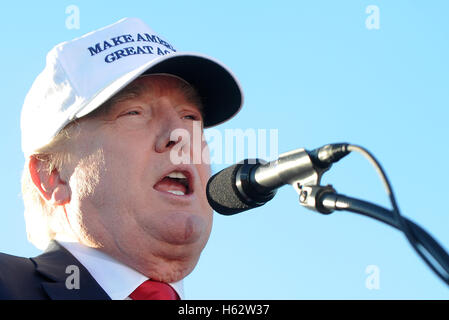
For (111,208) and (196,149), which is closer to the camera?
(111,208)

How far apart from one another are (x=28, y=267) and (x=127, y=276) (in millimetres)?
456

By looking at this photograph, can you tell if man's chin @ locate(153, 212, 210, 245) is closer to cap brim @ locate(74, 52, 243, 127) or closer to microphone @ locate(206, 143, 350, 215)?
cap brim @ locate(74, 52, 243, 127)

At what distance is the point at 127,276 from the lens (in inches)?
130

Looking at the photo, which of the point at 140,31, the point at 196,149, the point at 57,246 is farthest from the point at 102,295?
the point at 140,31

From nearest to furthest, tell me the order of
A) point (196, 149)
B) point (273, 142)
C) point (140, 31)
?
1. point (273, 142)
2. point (196, 149)
3. point (140, 31)

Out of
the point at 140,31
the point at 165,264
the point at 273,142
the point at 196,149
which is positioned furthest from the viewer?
the point at 140,31

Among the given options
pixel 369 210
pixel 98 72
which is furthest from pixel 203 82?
pixel 369 210

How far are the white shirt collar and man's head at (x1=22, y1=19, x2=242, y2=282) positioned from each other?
1.5 inches

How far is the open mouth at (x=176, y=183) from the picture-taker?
3441mm

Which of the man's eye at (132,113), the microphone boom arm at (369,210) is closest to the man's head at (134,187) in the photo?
the man's eye at (132,113)

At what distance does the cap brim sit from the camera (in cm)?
343

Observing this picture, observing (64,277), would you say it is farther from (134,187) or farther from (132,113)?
(132,113)

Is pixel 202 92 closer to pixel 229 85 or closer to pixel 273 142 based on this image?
pixel 229 85

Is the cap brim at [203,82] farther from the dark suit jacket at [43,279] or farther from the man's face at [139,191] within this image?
the dark suit jacket at [43,279]
